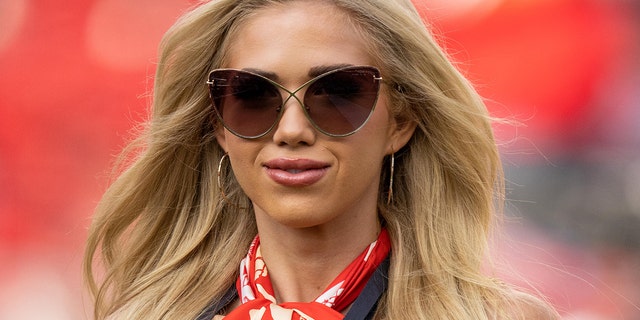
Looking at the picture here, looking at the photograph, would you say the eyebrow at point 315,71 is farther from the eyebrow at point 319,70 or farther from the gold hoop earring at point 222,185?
the gold hoop earring at point 222,185

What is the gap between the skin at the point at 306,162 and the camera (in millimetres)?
3154

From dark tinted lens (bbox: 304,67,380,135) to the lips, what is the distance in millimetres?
106

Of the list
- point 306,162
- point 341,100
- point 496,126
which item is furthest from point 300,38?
→ point 496,126

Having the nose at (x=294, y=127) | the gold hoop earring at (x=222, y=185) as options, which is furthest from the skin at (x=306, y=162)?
the gold hoop earring at (x=222, y=185)

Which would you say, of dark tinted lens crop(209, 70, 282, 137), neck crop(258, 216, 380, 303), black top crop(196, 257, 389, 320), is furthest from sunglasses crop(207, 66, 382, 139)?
black top crop(196, 257, 389, 320)

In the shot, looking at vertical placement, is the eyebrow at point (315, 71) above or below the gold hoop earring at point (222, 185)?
above

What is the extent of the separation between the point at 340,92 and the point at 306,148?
0.19 metres

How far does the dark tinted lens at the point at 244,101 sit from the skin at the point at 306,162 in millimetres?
33

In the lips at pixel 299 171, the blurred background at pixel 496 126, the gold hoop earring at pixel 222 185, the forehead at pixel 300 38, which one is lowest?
the blurred background at pixel 496 126

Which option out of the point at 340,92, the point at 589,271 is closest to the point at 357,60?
the point at 340,92

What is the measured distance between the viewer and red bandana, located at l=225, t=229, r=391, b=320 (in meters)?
3.20

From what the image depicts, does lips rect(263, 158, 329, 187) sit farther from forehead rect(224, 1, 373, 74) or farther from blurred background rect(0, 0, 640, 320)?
blurred background rect(0, 0, 640, 320)

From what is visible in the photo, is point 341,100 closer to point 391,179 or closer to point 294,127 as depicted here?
point 294,127

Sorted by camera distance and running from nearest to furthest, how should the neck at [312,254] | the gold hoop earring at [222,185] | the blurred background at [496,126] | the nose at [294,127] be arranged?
1. the nose at [294,127]
2. the neck at [312,254]
3. the gold hoop earring at [222,185]
4. the blurred background at [496,126]
